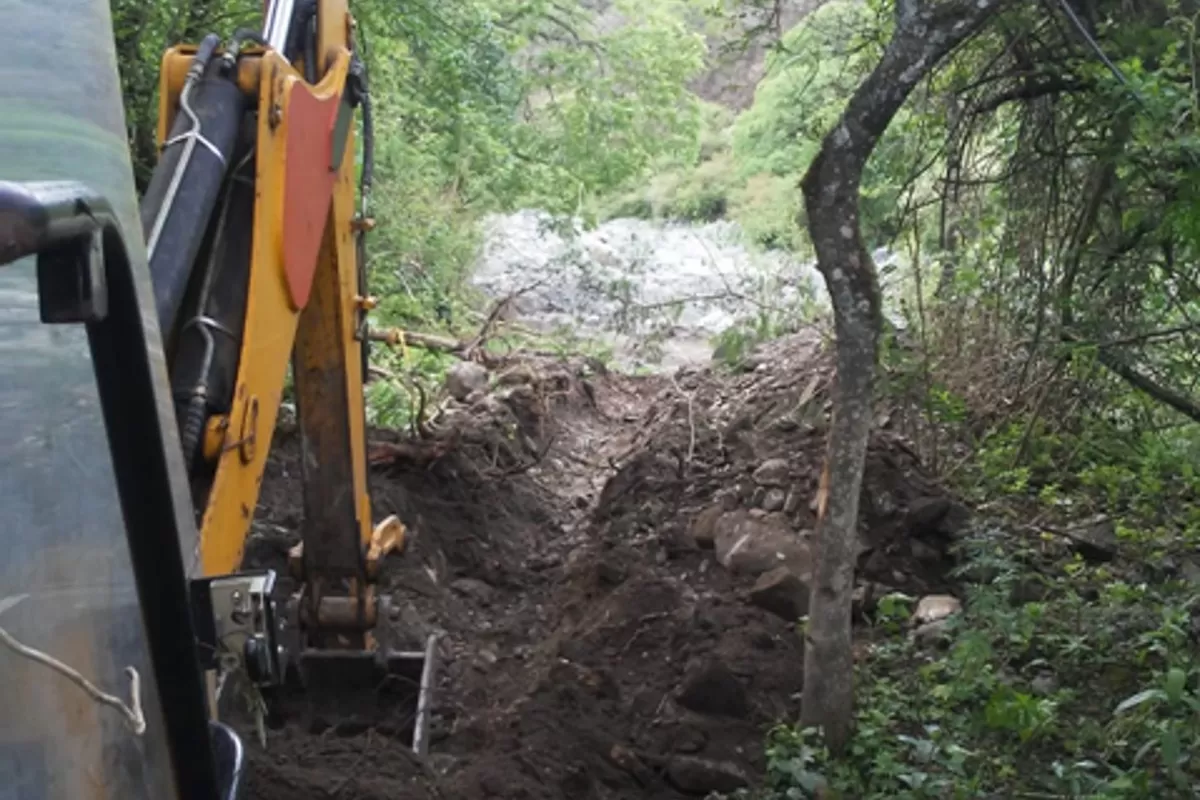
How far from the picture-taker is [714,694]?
5094 millimetres

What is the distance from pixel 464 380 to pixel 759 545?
3.98m

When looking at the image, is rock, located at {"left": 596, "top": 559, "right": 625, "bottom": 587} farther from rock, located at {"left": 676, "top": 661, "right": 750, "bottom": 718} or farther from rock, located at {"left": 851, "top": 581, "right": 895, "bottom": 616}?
rock, located at {"left": 676, "top": 661, "right": 750, "bottom": 718}

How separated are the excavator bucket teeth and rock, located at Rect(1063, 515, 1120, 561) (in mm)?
3020

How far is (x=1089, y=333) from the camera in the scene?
233 inches

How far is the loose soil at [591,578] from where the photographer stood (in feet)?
15.0

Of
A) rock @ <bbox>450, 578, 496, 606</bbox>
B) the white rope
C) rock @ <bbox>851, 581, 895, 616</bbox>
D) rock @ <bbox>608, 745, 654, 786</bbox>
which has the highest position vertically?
the white rope

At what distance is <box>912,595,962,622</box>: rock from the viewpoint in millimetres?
5727

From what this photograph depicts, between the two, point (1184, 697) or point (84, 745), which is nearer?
point (84, 745)

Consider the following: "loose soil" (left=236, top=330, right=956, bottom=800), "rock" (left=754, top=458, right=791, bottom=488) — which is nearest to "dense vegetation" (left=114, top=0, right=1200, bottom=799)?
"loose soil" (left=236, top=330, right=956, bottom=800)

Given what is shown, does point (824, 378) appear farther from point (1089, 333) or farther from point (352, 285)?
point (352, 285)

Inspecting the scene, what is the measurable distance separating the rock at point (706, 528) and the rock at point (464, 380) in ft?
9.78

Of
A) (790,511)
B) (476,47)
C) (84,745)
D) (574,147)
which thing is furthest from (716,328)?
(84,745)

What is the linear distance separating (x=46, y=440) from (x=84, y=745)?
0.29 meters

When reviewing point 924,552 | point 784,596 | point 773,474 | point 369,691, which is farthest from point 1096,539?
point 369,691
